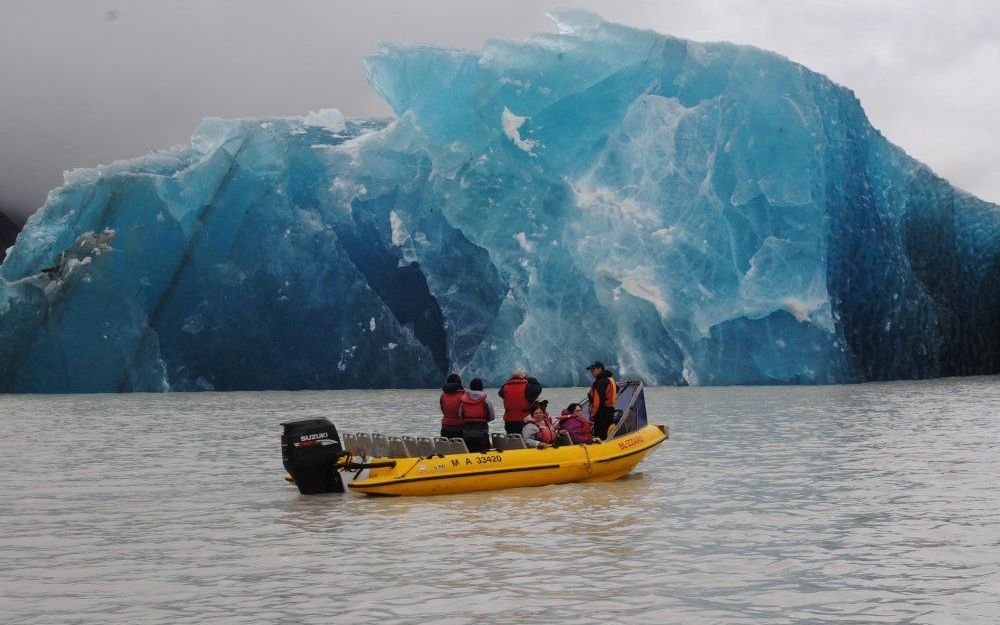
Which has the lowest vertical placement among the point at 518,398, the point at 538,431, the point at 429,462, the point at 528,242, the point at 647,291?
the point at 429,462

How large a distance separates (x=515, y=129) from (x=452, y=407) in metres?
26.3

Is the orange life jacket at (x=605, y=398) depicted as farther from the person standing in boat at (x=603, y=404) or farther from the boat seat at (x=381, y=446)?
the boat seat at (x=381, y=446)

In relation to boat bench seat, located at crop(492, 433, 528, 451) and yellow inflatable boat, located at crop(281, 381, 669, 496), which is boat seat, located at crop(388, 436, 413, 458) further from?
boat bench seat, located at crop(492, 433, 528, 451)

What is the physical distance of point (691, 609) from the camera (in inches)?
301

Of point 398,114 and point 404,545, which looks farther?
point 398,114

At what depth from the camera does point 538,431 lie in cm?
1429

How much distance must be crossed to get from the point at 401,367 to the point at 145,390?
30.1ft

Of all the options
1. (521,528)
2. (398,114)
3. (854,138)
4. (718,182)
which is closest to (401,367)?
(398,114)

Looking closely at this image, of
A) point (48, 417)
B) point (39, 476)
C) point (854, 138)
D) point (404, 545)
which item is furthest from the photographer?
point (854, 138)

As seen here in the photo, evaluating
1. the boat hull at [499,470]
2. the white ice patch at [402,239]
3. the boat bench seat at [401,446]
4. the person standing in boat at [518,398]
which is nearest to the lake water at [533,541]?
the boat hull at [499,470]

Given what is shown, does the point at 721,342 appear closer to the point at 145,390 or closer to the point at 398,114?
the point at 398,114

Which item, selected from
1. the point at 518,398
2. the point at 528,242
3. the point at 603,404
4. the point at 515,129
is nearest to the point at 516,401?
the point at 518,398

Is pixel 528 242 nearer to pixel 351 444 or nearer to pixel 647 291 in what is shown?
pixel 647 291

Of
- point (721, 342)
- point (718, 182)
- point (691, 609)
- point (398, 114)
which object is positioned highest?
point (398, 114)
